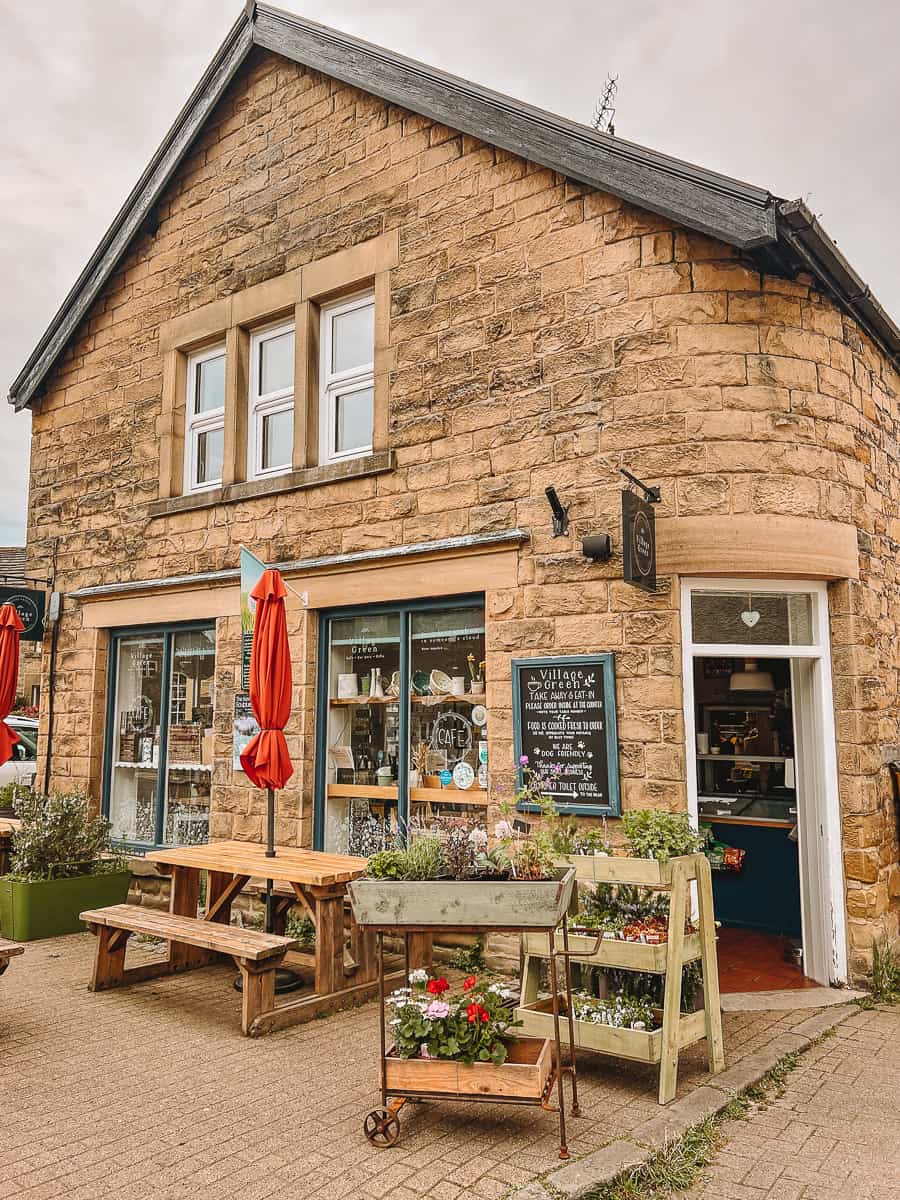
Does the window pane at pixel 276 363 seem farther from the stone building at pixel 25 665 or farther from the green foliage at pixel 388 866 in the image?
the stone building at pixel 25 665

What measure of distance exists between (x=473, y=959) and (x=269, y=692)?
244 centimetres

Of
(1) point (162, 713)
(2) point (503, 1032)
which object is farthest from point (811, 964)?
A: (1) point (162, 713)

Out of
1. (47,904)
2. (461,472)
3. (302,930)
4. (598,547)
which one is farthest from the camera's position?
(47,904)

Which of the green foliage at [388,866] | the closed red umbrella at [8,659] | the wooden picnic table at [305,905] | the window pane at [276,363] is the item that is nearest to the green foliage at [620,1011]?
the green foliage at [388,866]

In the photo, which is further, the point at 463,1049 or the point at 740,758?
the point at 740,758

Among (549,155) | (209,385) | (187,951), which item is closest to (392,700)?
(187,951)

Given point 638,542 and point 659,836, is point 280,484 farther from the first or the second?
point 659,836

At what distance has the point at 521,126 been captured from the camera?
22.6 feet

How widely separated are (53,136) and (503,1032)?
1464 centimetres

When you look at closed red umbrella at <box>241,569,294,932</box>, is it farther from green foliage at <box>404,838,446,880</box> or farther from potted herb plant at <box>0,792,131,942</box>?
potted herb plant at <box>0,792,131,942</box>

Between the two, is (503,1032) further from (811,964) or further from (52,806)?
(52,806)

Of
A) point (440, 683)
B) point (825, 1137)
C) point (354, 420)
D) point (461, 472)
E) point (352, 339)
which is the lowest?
point (825, 1137)

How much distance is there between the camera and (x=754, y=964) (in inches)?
276

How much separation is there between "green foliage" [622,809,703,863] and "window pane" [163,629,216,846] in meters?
5.31
